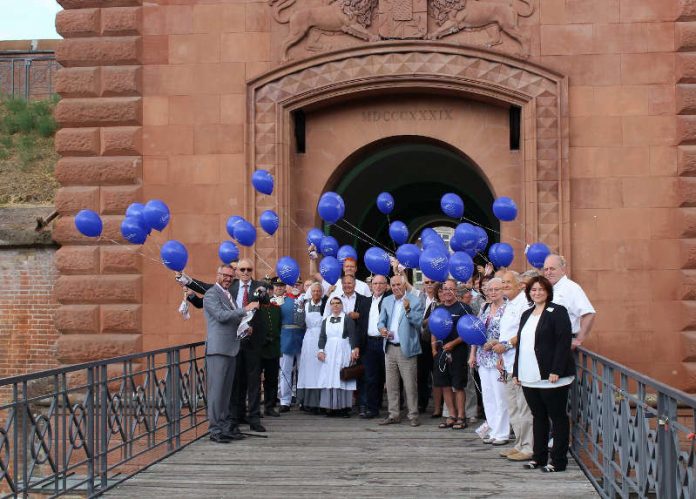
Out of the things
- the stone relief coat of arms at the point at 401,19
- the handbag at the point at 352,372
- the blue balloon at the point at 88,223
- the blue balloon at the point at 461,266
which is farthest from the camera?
the stone relief coat of arms at the point at 401,19

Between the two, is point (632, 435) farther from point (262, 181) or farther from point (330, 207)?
point (262, 181)

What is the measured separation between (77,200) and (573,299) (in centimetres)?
807

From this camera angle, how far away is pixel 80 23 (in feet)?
46.9

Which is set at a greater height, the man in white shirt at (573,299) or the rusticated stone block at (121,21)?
the rusticated stone block at (121,21)

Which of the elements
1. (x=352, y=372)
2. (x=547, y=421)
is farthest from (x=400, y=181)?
(x=547, y=421)

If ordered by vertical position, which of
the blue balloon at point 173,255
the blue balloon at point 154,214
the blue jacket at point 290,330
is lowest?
the blue jacket at point 290,330

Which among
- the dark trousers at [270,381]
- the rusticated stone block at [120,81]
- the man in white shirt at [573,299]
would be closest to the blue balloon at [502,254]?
the man in white shirt at [573,299]

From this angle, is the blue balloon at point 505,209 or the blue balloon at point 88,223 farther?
the blue balloon at point 505,209

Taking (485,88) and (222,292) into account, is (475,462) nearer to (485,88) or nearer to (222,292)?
(222,292)

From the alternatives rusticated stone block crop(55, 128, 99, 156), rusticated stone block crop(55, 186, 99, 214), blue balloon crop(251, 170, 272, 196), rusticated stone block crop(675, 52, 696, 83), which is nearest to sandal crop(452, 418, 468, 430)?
blue balloon crop(251, 170, 272, 196)

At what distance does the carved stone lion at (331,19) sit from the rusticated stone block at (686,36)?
4351 millimetres

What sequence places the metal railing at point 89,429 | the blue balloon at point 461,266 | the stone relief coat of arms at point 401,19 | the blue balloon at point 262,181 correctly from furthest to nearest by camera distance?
the stone relief coat of arms at point 401,19 → the blue balloon at point 262,181 → the blue balloon at point 461,266 → the metal railing at point 89,429

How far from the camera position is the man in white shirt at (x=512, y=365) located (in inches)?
370

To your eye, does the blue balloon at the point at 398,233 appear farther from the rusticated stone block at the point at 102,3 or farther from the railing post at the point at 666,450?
the railing post at the point at 666,450
